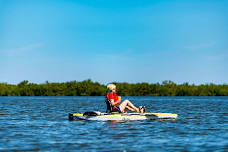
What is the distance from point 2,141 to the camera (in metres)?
11.6

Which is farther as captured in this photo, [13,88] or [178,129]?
[13,88]

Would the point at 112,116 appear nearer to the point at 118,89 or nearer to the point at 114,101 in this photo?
the point at 114,101

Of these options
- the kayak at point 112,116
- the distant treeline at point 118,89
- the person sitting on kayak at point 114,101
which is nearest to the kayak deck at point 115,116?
the kayak at point 112,116

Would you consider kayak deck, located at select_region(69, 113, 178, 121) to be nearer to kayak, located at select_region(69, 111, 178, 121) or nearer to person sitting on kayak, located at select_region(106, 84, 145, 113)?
kayak, located at select_region(69, 111, 178, 121)

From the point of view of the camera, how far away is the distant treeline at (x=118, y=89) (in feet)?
252

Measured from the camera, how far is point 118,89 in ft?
254

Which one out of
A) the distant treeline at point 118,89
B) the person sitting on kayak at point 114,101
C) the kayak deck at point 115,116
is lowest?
the kayak deck at point 115,116

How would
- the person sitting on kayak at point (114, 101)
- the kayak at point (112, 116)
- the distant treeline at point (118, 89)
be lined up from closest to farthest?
the person sitting on kayak at point (114, 101) < the kayak at point (112, 116) < the distant treeline at point (118, 89)

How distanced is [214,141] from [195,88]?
66286 millimetres

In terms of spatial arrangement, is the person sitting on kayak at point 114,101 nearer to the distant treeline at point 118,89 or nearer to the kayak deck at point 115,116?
the kayak deck at point 115,116

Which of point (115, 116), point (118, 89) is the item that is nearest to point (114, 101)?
point (115, 116)

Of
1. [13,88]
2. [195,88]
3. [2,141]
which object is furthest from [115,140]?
[13,88]

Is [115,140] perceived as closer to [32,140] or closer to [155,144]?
[155,144]

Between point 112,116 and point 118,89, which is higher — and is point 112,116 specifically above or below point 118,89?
below
